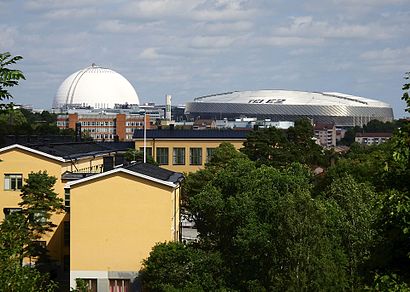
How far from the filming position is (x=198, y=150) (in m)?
69.7

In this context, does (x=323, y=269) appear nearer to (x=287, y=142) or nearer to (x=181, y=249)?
(x=181, y=249)

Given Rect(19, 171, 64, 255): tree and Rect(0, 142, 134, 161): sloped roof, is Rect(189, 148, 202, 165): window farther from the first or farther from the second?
Rect(19, 171, 64, 255): tree

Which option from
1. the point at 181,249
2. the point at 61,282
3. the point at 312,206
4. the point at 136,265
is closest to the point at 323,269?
the point at 312,206

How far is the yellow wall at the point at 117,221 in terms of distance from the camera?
33.3m

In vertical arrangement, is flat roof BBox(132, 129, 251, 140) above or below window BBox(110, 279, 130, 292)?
above

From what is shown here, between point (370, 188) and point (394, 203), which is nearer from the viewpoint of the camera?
point (394, 203)

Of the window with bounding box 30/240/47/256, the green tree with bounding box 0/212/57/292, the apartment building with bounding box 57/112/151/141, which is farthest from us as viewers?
the apartment building with bounding box 57/112/151/141

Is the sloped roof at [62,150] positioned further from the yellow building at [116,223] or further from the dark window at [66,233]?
the yellow building at [116,223]

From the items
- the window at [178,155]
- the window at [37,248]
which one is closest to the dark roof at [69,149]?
the window at [37,248]

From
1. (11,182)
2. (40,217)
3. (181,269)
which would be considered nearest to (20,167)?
(11,182)

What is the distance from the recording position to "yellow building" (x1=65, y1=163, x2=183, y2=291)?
1308 inches

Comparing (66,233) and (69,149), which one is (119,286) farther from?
(69,149)

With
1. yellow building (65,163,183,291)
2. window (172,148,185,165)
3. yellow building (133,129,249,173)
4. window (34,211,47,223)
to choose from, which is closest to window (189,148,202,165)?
yellow building (133,129,249,173)

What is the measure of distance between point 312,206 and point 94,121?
156716 mm
